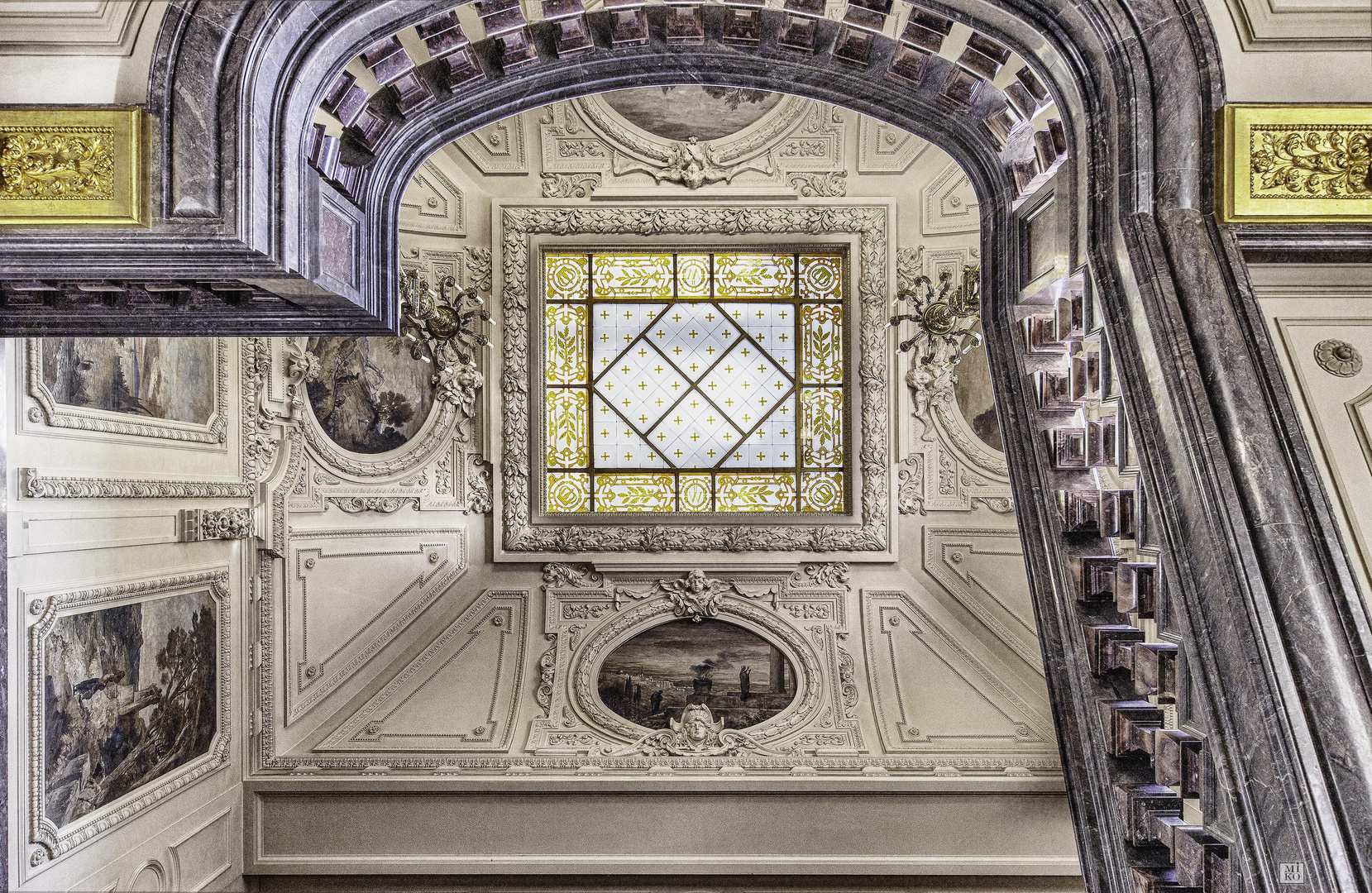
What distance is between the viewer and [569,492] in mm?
7461

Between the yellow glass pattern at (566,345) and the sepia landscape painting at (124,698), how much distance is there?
357cm

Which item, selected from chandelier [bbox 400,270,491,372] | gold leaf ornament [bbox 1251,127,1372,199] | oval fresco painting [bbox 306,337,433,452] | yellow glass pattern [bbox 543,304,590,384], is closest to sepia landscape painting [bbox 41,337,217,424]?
oval fresco painting [bbox 306,337,433,452]

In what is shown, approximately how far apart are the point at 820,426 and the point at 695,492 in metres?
1.43

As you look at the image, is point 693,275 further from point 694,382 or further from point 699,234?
point 694,382

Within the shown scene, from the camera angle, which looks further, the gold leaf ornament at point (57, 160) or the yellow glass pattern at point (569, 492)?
the yellow glass pattern at point (569, 492)

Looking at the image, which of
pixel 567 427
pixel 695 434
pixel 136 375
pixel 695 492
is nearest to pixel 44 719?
pixel 136 375

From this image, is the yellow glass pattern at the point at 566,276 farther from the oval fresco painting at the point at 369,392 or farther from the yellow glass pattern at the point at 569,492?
the yellow glass pattern at the point at 569,492

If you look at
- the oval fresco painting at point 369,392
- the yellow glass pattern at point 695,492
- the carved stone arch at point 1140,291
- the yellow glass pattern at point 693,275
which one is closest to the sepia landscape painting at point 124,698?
the oval fresco painting at point 369,392

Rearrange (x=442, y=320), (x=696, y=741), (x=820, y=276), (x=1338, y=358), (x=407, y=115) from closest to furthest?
1. (x=1338, y=358)
2. (x=407, y=115)
3. (x=442, y=320)
4. (x=696, y=741)
5. (x=820, y=276)

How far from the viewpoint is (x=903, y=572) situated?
729cm

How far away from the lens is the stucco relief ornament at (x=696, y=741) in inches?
265

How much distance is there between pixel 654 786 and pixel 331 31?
237 inches

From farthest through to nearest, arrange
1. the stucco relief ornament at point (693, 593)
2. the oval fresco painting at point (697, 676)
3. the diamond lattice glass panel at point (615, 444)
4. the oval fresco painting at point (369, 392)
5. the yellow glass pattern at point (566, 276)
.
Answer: the diamond lattice glass panel at point (615, 444) < the yellow glass pattern at point (566, 276) < the stucco relief ornament at point (693, 593) < the oval fresco painting at point (697, 676) < the oval fresco painting at point (369, 392)

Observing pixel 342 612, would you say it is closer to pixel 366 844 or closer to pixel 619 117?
pixel 366 844
